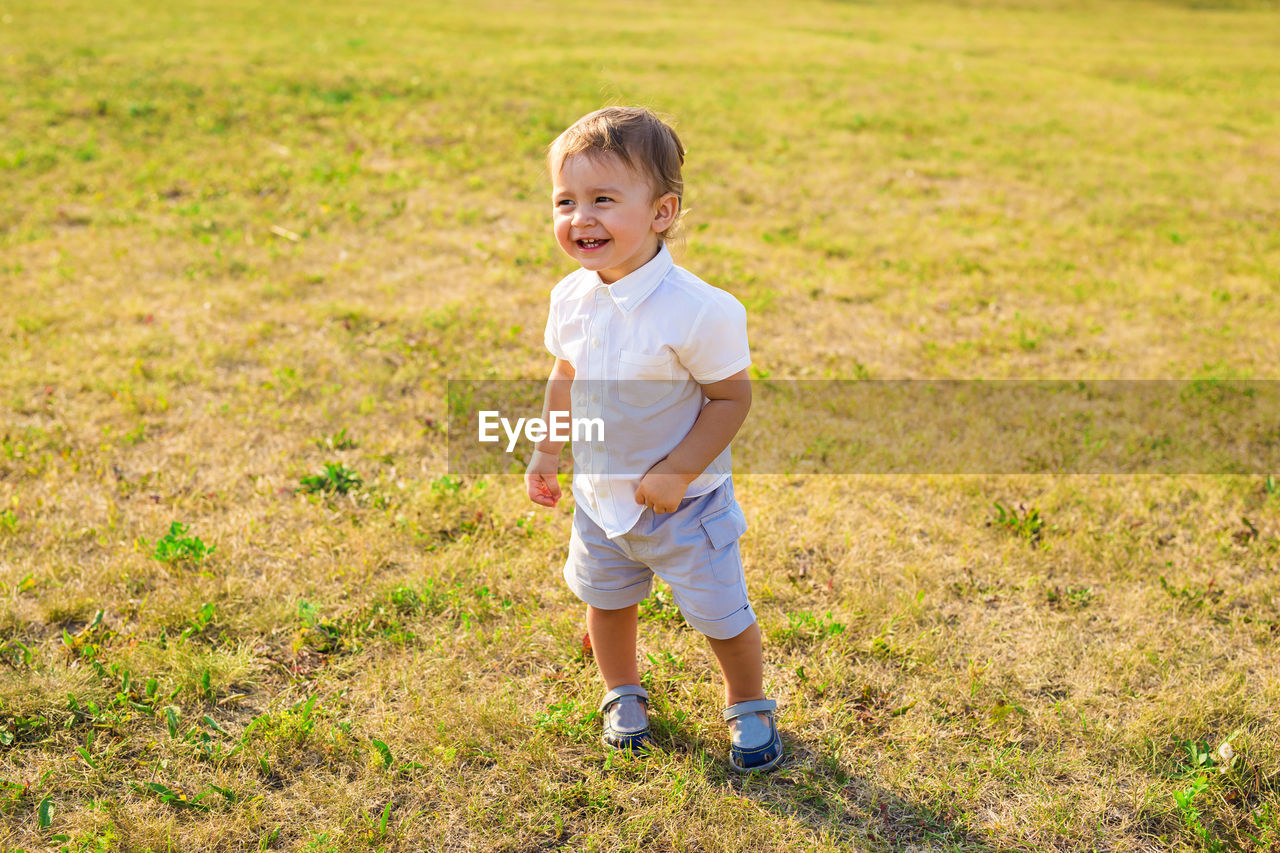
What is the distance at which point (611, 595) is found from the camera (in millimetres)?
2873

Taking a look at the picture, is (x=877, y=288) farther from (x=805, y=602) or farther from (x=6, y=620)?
(x=6, y=620)

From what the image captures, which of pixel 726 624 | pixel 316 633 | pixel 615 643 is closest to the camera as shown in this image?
pixel 726 624

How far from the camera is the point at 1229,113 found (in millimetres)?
14172

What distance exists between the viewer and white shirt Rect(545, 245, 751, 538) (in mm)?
2459

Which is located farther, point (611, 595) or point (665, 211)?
point (611, 595)

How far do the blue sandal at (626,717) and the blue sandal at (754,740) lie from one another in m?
0.30

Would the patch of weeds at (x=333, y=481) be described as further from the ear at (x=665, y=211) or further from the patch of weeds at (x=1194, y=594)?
the patch of weeds at (x=1194, y=594)

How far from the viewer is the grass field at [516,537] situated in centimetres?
288

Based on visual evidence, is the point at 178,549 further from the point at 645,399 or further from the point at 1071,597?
the point at 1071,597

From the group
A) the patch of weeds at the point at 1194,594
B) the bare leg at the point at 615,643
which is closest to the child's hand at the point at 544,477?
the bare leg at the point at 615,643

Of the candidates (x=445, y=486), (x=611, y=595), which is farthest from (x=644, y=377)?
(x=445, y=486)

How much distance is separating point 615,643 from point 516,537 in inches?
47.1

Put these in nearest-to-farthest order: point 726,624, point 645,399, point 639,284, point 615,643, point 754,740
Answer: point 639,284
point 645,399
point 726,624
point 754,740
point 615,643

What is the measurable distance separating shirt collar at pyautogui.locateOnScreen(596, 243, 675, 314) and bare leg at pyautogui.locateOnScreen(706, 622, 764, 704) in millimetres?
1101
